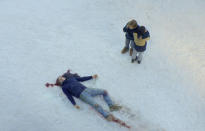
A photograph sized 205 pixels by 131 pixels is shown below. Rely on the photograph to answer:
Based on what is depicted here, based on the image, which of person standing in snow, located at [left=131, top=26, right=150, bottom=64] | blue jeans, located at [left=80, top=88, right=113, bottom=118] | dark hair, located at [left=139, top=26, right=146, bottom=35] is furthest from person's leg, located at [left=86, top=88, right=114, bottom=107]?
dark hair, located at [left=139, top=26, right=146, bottom=35]

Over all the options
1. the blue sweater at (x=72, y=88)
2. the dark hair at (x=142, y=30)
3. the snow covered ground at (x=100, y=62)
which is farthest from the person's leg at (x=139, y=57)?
the blue sweater at (x=72, y=88)

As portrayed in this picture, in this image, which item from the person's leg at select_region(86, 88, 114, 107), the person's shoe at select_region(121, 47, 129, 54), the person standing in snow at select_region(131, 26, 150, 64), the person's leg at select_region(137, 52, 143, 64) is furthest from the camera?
the person's shoe at select_region(121, 47, 129, 54)

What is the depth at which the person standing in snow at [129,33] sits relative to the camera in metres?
5.51

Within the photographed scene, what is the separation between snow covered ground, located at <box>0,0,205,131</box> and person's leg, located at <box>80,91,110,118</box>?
0.21m

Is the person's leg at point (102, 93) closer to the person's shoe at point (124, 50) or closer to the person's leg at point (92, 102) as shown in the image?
the person's leg at point (92, 102)

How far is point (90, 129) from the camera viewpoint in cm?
541

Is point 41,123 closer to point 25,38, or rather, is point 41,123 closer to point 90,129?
point 90,129

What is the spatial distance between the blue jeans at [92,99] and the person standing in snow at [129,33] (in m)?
1.40

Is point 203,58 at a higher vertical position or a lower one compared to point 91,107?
higher

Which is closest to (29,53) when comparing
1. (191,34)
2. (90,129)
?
(90,129)

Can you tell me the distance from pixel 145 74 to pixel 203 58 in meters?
1.65

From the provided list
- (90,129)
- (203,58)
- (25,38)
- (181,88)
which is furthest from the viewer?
(25,38)

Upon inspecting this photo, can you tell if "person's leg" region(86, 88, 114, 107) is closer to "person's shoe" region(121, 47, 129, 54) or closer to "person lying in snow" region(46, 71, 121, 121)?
"person lying in snow" region(46, 71, 121, 121)

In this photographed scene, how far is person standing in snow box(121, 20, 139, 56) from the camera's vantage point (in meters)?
5.51
